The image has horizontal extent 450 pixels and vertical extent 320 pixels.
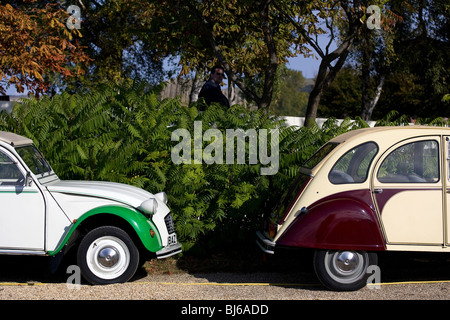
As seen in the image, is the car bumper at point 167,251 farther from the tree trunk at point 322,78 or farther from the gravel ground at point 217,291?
the tree trunk at point 322,78

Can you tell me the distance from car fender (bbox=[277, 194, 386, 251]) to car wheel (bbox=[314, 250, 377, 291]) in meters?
0.16

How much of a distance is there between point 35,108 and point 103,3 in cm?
1488

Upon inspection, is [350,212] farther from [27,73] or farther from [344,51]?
[27,73]

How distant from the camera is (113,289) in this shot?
7.06 meters

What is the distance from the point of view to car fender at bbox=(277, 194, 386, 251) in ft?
22.5

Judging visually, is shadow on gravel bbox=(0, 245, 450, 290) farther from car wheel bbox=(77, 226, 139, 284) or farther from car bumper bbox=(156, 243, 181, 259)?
car bumper bbox=(156, 243, 181, 259)

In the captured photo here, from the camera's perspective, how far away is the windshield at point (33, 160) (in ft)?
25.0

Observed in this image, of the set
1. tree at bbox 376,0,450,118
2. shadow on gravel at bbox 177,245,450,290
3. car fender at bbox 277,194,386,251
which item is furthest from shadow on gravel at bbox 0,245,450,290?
tree at bbox 376,0,450,118

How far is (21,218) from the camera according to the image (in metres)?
7.19

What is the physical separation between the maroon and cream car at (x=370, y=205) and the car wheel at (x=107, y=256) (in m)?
1.60

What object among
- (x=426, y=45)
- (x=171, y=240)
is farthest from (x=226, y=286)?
(x=426, y=45)

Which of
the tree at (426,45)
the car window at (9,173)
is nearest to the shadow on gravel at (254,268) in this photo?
the car window at (9,173)

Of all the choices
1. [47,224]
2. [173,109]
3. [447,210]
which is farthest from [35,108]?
[447,210]

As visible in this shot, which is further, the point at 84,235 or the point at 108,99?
the point at 108,99
